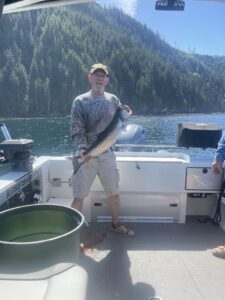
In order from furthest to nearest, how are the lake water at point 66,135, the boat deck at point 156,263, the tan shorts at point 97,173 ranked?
the lake water at point 66,135
the tan shorts at point 97,173
the boat deck at point 156,263

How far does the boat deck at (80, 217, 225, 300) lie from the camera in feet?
8.67

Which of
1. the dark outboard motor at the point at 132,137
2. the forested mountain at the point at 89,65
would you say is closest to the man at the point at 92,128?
the dark outboard motor at the point at 132,137

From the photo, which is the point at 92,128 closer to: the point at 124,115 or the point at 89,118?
the point at 89,118

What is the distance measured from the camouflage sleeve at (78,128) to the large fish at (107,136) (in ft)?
0.33

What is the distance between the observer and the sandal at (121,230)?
3.72m

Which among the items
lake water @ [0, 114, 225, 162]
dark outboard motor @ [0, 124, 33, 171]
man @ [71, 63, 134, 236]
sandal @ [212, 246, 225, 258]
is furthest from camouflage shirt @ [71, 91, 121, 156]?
lake water @ [0, 114, 225, 162]

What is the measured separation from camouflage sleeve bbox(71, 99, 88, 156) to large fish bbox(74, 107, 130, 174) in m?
0.10

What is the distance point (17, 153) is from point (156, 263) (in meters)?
1.77

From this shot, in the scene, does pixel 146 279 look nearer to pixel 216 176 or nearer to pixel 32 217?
pixel 32 217

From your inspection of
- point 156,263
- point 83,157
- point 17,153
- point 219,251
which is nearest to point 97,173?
point 83,157

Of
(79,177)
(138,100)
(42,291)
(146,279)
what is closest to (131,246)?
(146,279)

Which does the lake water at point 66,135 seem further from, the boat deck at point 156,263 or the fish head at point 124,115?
the fish head at point 124,115

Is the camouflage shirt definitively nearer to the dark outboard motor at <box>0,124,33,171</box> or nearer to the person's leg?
the person's leg

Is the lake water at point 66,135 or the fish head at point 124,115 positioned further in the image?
the lake water at point 66,135
